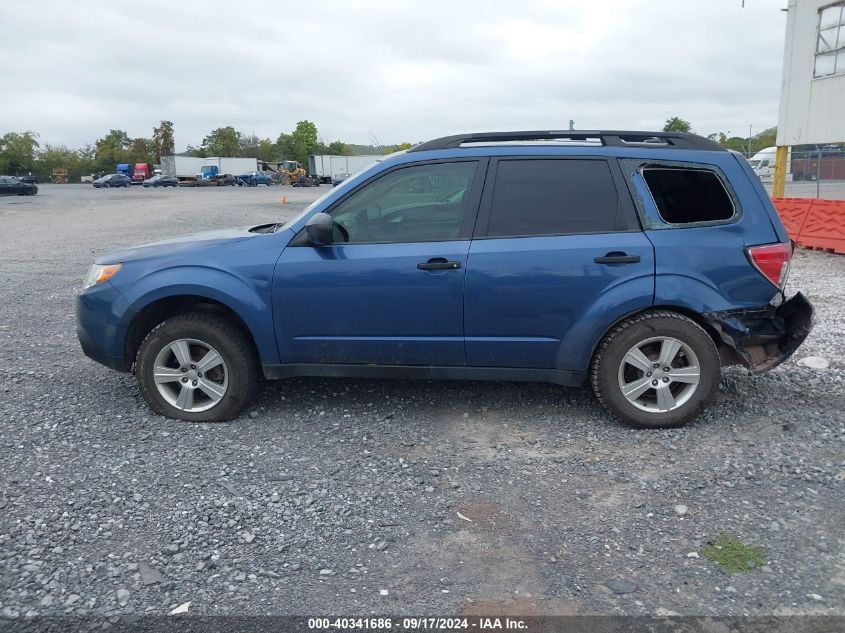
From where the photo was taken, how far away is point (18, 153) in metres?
91.9

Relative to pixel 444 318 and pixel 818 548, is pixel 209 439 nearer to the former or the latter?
pixel 444 318

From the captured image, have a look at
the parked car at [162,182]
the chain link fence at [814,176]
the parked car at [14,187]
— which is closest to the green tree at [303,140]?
the parked car at [162,182]

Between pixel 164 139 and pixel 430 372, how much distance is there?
113162mm

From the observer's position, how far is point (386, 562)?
3.20 metres

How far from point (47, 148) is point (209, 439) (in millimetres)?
112333

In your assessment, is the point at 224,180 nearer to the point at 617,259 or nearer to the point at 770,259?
the point at 617,259

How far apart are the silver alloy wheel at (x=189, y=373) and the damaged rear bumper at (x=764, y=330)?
3.23 meters

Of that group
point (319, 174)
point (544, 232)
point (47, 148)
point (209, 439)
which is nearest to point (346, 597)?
point (209, 439)

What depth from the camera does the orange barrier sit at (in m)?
11.9

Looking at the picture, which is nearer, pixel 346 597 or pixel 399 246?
pixel 346 597

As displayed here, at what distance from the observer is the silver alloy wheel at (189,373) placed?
15.5 feet

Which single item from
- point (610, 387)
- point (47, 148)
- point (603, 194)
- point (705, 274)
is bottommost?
point (610, 387)

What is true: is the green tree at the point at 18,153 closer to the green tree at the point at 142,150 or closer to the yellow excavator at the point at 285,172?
the green tree at the point at 142,150

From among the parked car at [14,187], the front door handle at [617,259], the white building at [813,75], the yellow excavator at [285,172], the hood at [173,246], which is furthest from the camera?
the yellow excavator at [285,172]
